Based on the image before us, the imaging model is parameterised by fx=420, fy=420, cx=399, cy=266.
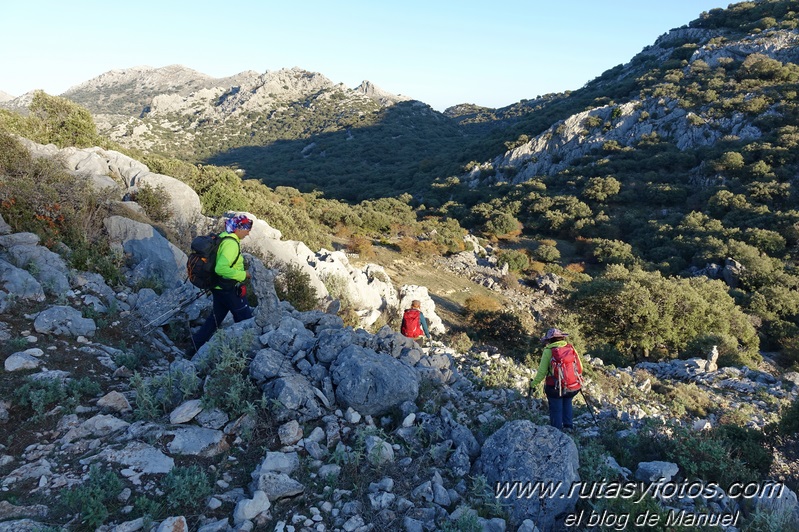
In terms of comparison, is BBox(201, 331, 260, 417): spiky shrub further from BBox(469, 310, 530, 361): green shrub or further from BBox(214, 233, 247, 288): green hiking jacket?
BBox(469, 310, 530, 361): green shrub

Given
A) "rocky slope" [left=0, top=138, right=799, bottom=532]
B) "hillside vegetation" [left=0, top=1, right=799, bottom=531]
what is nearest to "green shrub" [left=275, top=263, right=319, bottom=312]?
"hillside vegetation" [left=0, top=1, right=799, bottom=531]

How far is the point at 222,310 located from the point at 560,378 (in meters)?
4.63

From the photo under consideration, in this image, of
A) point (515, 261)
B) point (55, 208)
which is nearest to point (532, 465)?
point (55, 208)

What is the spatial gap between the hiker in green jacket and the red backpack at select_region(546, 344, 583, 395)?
167 inches

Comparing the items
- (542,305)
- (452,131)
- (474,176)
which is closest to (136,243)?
(542,305)

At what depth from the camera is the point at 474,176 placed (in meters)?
46.8

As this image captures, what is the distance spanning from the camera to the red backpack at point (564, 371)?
18.3 ft

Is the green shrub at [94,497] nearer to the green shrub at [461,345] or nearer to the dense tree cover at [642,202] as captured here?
the green shrub at [461,345]

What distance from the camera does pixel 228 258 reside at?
17.7ft

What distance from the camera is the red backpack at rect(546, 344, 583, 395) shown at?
5.57 metres

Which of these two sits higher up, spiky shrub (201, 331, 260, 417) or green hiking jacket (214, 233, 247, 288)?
green hiking jacket (214, 233, 247, 288)

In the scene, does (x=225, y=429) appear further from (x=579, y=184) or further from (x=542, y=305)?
(x=579, y=184)

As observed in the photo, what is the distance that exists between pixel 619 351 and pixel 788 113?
117 feet

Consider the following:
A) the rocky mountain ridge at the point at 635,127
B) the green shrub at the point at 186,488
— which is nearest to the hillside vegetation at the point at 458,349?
the green shrub at the point at 186,488
